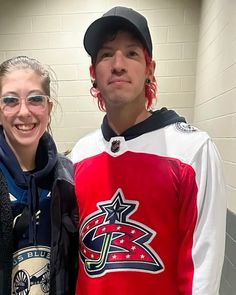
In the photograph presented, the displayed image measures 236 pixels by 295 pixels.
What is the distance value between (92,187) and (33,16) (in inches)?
97.5

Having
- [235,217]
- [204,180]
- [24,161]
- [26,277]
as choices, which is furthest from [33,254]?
[235,217]

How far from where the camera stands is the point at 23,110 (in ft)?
3.25

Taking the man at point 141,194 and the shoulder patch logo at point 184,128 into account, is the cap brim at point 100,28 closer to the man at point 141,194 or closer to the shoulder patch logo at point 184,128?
the man at point 141,194

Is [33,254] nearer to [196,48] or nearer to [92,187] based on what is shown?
[92,187]

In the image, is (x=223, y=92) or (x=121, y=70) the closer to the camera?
(x=121, y=70)

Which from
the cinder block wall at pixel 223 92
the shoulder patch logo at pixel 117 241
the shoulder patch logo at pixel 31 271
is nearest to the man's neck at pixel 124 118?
the shoulder patch logo at pixel 117 241

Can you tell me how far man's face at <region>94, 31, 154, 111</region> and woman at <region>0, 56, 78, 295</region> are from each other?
230mm

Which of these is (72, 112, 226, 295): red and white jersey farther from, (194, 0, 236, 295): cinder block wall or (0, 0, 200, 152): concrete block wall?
(0, 0, 200, 152): concrete block wall

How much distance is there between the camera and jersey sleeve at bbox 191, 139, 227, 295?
2.76ft

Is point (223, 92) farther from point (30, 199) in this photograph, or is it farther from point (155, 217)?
point (30, 199)

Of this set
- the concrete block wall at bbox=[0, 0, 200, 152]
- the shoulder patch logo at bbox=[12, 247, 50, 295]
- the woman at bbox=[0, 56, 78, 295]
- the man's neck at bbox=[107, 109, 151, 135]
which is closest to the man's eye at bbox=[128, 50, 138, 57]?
the man's neck at bbox=[107, 109, 151, 135]

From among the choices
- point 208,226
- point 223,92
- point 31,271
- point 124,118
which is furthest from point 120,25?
point 223,92

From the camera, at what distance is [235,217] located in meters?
1.62

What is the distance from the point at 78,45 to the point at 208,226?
2475 mm
